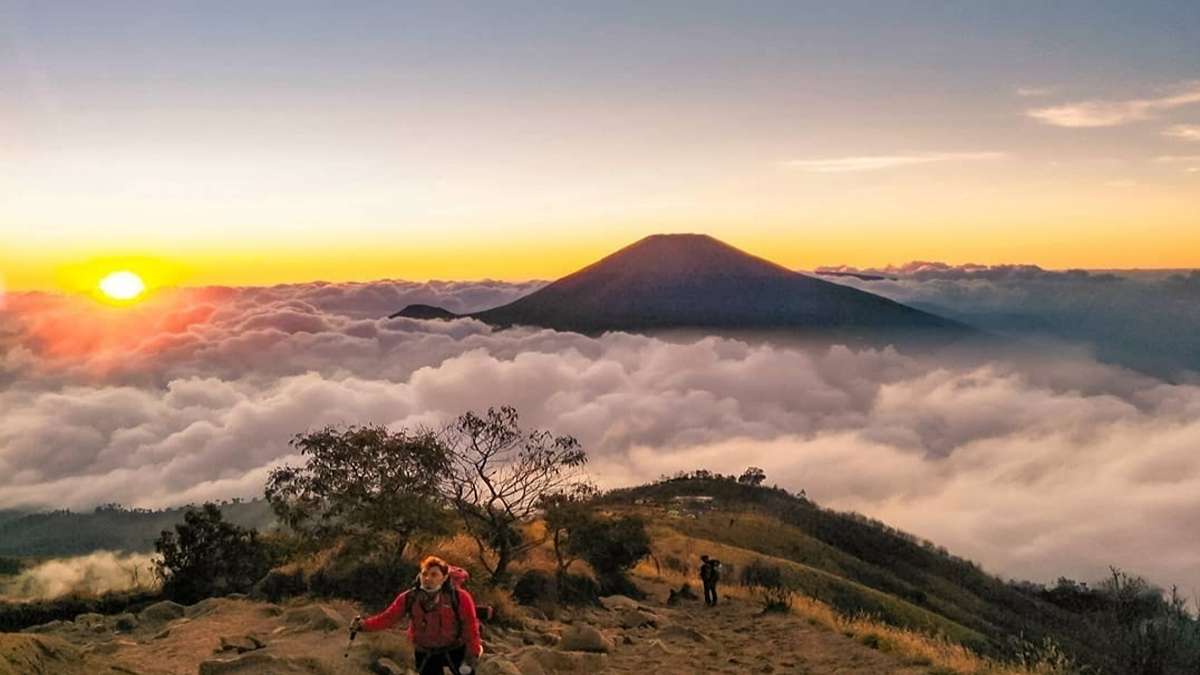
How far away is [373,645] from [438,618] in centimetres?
497

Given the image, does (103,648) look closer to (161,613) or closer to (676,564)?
(161,613)

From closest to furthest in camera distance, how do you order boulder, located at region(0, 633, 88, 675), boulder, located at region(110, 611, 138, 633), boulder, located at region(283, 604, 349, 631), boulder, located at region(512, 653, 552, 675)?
boulder, located at region(0, 633, 88, 675)
boulder, located at region(512, 653, 552, 675)
boulder, located at region(283, 604, 349, 631)
boulder, located at region(110, 611, 138, 633)

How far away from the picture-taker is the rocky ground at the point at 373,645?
37.8 feet

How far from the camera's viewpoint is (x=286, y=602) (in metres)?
19.1

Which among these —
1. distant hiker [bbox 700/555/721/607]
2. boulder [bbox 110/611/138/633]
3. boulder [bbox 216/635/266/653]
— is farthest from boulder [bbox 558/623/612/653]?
boulder [bbox 110/611/138/633]

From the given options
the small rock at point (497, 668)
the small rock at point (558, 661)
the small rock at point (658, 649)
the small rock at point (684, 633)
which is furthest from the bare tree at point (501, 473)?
the small rock at point (497, 668)

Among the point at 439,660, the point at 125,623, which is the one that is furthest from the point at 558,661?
the point at 125,623

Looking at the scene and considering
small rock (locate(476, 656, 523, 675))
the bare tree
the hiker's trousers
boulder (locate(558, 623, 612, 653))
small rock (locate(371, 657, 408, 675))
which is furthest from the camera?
the bare tree

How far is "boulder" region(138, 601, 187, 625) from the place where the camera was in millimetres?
18516

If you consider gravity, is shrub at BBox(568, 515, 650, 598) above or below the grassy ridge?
above

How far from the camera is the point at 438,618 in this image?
9.61 metres

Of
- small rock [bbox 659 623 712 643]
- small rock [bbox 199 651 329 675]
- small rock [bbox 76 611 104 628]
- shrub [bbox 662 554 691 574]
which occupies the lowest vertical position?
shrub [bbox 662 554 691 574]

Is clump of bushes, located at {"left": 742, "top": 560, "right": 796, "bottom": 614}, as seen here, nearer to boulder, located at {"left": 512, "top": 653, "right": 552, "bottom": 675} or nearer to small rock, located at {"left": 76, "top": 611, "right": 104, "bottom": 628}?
boulder, located at {"left": 512, "top": 653, "right": 552, "bottom": 675}

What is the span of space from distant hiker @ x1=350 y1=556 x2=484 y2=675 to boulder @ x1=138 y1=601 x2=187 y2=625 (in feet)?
38.5
